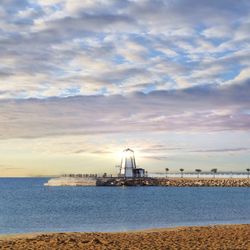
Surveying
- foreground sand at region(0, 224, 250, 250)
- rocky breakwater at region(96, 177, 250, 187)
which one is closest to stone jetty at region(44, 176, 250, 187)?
rocky breakwater at region(96, 177, 250, 187)

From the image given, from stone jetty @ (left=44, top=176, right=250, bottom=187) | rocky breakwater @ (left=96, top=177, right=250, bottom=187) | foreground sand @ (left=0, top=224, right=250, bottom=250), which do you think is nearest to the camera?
foreground sand @ (left=0, top=224, right=250, bottom=250)

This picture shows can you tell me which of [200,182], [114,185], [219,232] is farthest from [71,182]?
[219,232]

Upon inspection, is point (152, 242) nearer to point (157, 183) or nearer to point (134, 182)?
point (134, 182)

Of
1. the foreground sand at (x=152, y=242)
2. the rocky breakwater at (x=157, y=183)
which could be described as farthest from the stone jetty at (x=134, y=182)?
the foreground sand at (x=152, y=242)

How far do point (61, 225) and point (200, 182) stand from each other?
11130 cm

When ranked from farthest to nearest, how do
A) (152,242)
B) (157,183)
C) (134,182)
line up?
(157,183) < (134,182) < (152,242)

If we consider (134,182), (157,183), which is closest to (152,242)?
(134,182)

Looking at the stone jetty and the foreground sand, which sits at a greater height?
the stone jetty

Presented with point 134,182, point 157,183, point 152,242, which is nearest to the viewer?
point 152,242

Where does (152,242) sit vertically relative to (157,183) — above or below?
below

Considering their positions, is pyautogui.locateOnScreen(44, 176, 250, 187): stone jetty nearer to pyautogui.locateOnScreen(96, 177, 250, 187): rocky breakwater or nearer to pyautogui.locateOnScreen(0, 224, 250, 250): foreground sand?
pyautogui.locateOnScreen(96, 177, 250, 187): rocky breakwater

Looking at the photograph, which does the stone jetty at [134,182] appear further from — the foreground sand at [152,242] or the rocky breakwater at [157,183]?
the foreground sand at [152,242]

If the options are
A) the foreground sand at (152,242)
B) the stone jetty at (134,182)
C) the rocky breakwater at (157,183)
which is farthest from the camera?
the stone jetty at (134,182)

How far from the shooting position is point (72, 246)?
74.3 feet
